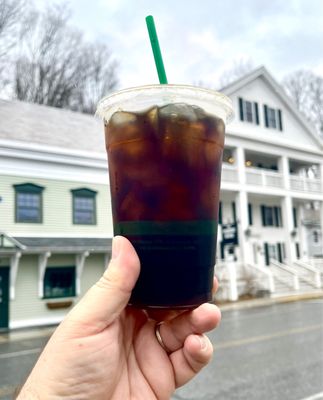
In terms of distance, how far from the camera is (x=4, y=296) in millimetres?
13609

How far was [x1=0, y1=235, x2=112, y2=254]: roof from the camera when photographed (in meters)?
13.1

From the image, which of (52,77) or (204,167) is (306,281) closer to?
(52,77)

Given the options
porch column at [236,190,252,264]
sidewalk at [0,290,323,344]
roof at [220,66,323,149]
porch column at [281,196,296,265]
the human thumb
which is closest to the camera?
the human thumb

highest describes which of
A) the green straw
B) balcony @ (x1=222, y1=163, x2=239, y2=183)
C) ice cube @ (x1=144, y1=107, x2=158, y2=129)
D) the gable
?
the gable

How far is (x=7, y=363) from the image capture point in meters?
7.99

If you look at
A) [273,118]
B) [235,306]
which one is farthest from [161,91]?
[273,118]

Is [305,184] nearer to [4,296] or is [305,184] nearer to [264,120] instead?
[264,120]

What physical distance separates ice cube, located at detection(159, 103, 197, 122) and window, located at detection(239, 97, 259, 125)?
875 inches

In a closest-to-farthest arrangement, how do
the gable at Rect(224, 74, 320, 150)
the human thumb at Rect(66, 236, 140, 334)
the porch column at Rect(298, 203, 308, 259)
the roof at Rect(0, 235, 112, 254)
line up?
the human thumb at Rect(66, 236, 140, 334)
the roof at Rect(0, 235, 112, 254)
the gable at Rect(224, 74, 320, 150)
the porch column at Rect(298, 203, 308, 259)

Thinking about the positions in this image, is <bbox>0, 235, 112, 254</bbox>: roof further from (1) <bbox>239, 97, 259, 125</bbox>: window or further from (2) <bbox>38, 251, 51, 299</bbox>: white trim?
(1) <bbox>239, 97, 259, 125</bbox>: window

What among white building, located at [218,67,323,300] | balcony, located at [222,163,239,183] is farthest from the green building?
white building, located at [218,67,323,300]

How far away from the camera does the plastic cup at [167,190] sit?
1.56m

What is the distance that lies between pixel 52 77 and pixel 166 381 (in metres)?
29.0

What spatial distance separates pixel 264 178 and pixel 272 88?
18.6ft
